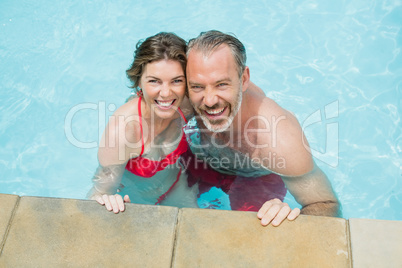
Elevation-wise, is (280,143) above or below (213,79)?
below

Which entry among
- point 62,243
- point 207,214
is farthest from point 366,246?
point 62,243

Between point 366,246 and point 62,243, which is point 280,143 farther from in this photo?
point 62,243

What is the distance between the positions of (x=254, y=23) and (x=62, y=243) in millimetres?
3947

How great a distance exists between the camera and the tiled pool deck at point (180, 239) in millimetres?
1930

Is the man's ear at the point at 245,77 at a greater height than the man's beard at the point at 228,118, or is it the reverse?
the man's ear at the point at 245,77

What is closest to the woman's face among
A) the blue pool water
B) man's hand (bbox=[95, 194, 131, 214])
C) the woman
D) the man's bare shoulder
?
the woman

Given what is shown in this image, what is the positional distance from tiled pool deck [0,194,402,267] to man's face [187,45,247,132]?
861 mm

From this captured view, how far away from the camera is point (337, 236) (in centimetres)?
198

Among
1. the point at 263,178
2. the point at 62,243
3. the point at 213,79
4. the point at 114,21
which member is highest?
the point at 114,21

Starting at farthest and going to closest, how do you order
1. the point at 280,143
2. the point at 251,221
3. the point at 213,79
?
the point at 280,143
the point at 213,79
the point at 251,221

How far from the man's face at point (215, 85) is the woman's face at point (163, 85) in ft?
0.25

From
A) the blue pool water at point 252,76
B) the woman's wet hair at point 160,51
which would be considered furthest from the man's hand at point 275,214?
the blue pool water at point 252,76

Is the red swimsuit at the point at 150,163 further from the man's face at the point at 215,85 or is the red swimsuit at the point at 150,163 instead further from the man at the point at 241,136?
the man's face at the point at 215,85

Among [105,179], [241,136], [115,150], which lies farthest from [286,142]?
[105,179]
